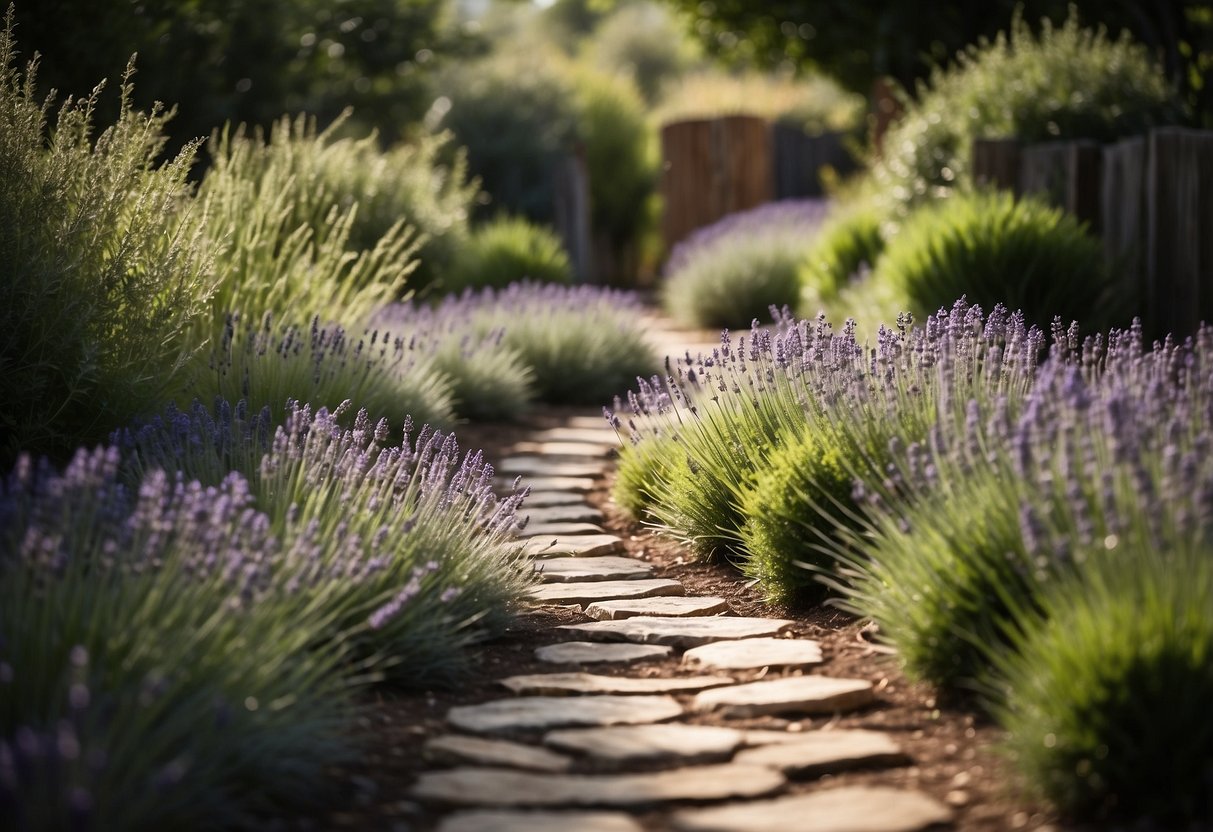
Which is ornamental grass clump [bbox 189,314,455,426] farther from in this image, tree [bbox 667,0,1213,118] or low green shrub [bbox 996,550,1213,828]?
tree [bbox 667,0,1213,118]

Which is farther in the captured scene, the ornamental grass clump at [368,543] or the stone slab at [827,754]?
the ornamental grass clump at [368,543]

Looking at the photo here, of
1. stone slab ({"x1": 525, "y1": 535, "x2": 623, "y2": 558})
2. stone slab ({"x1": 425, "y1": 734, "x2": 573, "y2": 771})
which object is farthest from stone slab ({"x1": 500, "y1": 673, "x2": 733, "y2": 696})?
stone slab ({"x1": 525, "y1": 535, "x2": 623, "y2": 558})

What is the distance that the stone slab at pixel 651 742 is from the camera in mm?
2941

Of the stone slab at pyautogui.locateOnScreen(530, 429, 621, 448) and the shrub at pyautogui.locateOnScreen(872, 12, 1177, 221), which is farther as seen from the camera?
the shrub at pyautogui.locateOnScreen(872, 12, 1177, 221)

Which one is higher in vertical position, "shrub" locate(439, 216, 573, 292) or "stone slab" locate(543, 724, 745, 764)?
"shrub" locate(439, 216, 573, 292)

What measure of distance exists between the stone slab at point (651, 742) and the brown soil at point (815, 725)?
0.10 metres

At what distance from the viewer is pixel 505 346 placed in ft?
25.7

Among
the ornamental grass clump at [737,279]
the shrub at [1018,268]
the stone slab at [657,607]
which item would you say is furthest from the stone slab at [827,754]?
the ornamental grass clump at [737,279]

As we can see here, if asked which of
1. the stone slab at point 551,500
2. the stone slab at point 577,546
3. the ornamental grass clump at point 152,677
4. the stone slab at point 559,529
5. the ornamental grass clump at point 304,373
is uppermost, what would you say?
the ornamental grass clump at point 304,373

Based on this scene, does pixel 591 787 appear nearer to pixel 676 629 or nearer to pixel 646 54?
pixel 676 629

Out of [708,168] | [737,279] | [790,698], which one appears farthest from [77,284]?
[708,168]

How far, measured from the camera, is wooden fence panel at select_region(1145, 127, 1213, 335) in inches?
251

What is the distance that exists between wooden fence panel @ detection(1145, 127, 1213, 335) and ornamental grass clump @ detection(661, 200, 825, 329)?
430 cm

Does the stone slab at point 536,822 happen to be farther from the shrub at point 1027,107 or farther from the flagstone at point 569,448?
the shrub at point 1027,107
